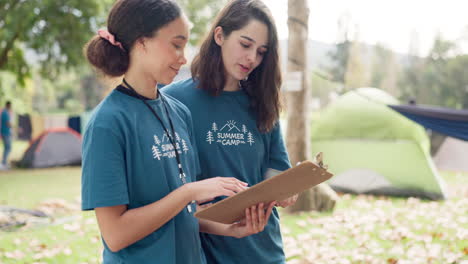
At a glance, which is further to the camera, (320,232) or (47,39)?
(47,39)

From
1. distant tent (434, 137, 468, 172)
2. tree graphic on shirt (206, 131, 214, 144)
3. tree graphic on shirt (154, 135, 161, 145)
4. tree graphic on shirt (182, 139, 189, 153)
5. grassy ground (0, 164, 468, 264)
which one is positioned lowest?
distant tent (434, 137, 468, 172)

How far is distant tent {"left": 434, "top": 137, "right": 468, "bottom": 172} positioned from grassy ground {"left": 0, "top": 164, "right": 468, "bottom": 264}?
→ 374 centimetres

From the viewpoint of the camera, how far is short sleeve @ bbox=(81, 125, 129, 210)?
3.53 ft

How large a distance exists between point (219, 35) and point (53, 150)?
9143mm

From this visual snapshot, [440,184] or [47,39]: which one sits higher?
[47,39]

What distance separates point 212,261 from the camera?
168cm

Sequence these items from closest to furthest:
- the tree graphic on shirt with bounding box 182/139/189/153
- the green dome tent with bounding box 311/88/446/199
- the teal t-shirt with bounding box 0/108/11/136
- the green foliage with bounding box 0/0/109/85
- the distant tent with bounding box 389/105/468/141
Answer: the tree graphic on shirt with bounding box 182/139/189/153 < the distant tent with bounding box 389/105/468/141 < the green dome tent with bounding box 311/88/446/199 < the green foliage with bounding box 0/0/109/85 < the teal t-shirt with bounding box 0/108/11/136

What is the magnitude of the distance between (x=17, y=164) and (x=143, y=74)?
10072 mm

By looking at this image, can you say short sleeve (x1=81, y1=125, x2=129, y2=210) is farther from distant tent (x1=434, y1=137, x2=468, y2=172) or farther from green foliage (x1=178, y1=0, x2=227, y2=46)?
green foliage (x1=178, y1=0, x2=227, y2=46)

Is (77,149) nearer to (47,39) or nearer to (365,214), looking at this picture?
(47,39)

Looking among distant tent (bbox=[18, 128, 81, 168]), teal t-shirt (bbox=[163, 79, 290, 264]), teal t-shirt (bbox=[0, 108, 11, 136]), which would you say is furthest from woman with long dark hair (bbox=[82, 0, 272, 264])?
teal t-shirt (bbox=[0, 108, 11, 136])

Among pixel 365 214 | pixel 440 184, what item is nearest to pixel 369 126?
pixel 440 184

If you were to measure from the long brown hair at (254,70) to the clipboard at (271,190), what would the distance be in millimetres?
553

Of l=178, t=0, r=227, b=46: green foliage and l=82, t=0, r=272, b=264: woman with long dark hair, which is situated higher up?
l=178, t=0, r=227, b=46: green foliage
